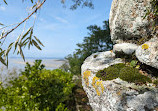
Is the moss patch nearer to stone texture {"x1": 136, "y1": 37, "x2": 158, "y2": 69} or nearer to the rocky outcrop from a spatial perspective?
the rocky outcrop

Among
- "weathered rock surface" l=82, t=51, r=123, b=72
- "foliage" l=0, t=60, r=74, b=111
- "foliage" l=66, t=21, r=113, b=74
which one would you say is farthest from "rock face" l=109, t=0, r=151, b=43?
"foliage" l=66, t=21, r=113, b=74

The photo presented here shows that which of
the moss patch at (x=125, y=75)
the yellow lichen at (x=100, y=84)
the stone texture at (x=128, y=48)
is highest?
the stone texture at (x=128, y=48)

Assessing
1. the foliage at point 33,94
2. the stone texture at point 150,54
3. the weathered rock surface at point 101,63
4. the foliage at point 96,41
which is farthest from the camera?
the foliage at point 96,41

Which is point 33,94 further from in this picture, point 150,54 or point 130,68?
point 150,54

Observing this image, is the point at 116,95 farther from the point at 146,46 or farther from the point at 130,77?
the point at 146,46

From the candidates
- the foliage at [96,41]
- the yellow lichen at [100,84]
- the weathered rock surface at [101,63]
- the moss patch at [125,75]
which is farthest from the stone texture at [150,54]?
the foliage at [96,41]

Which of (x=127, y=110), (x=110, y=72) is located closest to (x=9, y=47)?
(x=110, y=72)

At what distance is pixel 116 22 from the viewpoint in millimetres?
1977

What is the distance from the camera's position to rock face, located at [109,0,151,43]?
1.71 meters

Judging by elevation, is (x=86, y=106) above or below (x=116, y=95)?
below

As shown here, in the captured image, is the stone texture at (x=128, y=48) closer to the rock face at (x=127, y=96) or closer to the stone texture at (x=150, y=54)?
the stone texture at (x=150, y=54)

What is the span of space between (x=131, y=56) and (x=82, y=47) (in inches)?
225

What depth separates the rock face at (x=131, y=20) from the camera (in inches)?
67.4

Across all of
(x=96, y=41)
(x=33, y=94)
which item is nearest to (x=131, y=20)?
(x=33, y=94)
